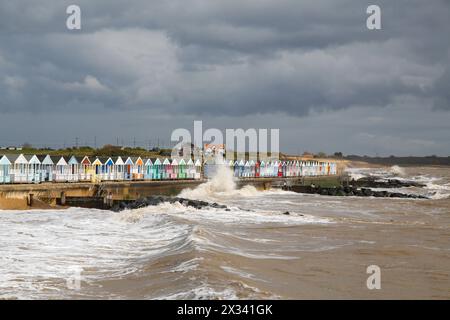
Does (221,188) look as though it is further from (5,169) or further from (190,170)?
(5,169)

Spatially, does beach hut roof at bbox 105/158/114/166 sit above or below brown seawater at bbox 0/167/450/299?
above

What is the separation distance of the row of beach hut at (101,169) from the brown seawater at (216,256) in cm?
901

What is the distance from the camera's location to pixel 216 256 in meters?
14.9

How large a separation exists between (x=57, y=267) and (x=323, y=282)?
5.99 metres

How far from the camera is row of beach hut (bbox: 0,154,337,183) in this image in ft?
115

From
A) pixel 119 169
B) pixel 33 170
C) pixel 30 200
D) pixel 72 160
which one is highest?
pixel 72 160

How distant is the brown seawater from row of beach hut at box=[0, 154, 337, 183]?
355 inches

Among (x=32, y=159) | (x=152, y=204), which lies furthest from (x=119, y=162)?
(x=152, y=204)

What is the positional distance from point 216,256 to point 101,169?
94.7 feet

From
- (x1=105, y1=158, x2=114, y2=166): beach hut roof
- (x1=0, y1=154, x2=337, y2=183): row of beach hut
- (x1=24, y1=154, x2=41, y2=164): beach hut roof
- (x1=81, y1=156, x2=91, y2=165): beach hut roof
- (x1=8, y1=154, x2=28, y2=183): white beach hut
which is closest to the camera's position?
(x1=8, y1=154, x2=28, y2=183): white beach hut

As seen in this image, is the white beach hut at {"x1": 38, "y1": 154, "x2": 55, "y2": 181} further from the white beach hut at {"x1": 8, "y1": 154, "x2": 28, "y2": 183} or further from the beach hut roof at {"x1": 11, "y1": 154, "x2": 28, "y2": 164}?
the beach hut roof at {"x1": 11, "y1": 154, "x2": 28, "y2": 164}

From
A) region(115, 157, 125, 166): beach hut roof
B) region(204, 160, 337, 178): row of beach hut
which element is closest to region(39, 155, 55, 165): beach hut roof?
region(115, 157, 125, 166): beach hut roof

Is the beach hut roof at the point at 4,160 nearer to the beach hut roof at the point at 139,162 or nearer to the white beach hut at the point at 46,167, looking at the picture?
the white beach hut at the point at 46,167
